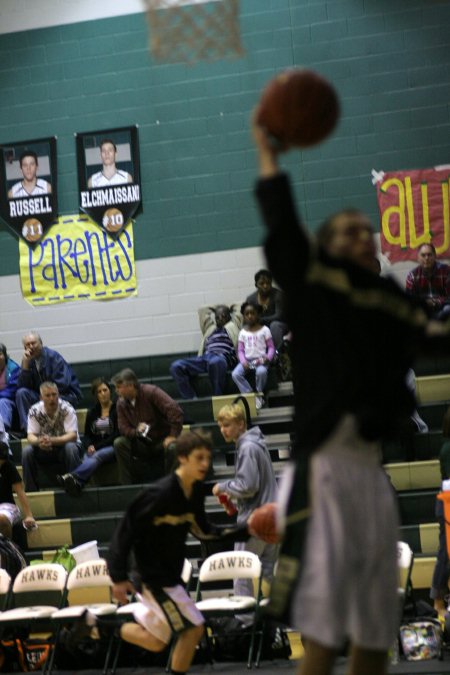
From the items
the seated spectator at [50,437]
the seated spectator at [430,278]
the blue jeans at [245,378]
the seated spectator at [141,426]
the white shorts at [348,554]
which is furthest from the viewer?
the seated spectator at [430,278]

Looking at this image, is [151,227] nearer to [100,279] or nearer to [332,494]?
[100,279]

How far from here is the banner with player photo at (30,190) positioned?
40.4 ft

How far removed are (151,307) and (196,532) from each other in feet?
21.0

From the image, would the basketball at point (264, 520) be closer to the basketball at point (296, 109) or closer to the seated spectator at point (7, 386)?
the basketball at point (296, 109)

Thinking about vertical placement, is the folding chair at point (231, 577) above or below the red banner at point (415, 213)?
below

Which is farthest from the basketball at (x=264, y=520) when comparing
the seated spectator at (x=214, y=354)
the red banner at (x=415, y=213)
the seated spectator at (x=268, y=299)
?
the red banner at (x=415, y=213)

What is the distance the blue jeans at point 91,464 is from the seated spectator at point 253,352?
1.52 meters

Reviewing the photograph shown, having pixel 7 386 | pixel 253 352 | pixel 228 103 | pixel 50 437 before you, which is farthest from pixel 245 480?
pixel 228 103

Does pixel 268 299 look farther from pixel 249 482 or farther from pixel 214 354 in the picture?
pixel 249 482

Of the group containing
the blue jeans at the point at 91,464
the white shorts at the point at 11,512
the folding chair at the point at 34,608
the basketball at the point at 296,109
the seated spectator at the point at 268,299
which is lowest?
the folding chair at the point at 34,608

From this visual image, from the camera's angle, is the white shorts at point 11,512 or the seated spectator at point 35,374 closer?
the white shorts at point 11,512

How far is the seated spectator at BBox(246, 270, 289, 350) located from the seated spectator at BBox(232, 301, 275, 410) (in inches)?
11.0

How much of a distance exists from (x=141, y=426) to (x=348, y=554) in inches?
271

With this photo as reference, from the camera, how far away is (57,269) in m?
12.3
